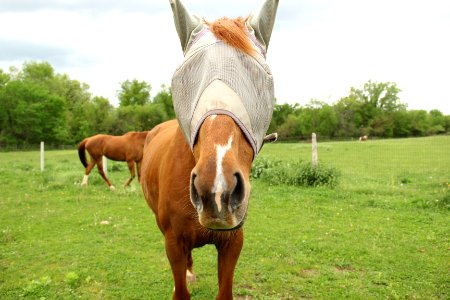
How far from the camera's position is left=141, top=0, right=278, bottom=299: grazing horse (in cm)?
129

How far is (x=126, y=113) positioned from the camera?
172ft

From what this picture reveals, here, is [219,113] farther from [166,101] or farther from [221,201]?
[166,101]

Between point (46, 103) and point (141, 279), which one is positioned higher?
point (46, 103)

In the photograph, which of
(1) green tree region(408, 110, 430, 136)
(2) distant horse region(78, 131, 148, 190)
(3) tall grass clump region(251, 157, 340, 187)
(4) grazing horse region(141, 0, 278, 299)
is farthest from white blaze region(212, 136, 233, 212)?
(1) green tree region(408, 110, 430, 136)

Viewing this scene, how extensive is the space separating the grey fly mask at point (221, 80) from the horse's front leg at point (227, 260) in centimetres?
93

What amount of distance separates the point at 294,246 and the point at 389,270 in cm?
140

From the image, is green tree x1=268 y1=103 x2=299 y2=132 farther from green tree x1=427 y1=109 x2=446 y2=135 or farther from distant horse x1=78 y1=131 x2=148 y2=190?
distant horse x1=78 y1=131 x2=148 y2=190

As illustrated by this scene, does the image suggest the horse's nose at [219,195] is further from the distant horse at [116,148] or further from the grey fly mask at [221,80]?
the distant horse at [116,148]

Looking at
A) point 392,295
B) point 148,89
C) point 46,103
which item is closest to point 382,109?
point 148,89

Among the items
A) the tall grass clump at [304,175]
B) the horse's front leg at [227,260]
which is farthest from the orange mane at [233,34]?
the tall grass clump at [304,175]

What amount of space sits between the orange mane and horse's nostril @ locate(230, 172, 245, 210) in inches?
26.3

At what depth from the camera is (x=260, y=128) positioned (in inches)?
65.1

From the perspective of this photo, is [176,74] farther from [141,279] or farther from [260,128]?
[141,279]

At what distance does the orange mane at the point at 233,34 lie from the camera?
5.42 ft
